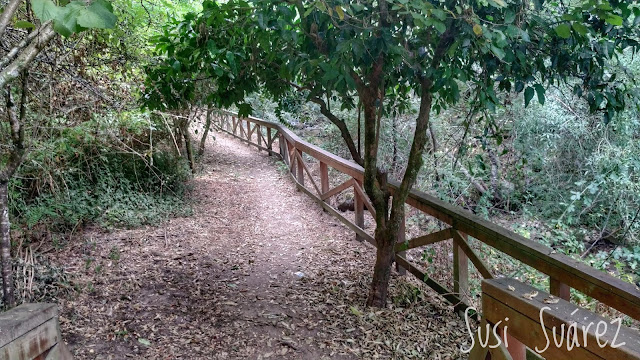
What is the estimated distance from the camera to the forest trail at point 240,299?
3320mm

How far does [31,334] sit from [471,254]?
2931 millimetres

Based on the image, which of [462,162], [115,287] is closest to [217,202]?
[115,287]

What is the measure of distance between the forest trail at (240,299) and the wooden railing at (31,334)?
1.27m

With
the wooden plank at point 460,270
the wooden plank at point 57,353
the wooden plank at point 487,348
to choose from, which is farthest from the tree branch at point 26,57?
the wooden plank at point 460,270

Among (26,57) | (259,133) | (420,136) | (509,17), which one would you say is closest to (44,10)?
(26,57)

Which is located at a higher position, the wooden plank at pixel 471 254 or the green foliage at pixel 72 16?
the green foliage at pixel 72 16

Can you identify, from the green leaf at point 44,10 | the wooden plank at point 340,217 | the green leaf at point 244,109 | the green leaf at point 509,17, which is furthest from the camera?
the wooden plank at point 340,217

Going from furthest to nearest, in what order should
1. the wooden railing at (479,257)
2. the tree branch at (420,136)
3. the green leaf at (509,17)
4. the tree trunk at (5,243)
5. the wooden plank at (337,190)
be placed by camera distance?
1. the wooden plank at (337,190)
2. the tree branch at (420,136)
3. the tree trunk at (5,243)
4. the wooden railing at (479,257)
5. the green leaf at (509,17)

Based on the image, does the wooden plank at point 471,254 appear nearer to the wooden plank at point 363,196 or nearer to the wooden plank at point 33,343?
the wooden plank at point 363,196

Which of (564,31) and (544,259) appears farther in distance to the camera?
(544,259)

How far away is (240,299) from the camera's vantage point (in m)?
4.08

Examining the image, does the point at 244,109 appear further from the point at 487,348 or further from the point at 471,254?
the point at 487,348

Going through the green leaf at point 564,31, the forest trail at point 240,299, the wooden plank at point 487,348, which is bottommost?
the forest trail at point 240,299

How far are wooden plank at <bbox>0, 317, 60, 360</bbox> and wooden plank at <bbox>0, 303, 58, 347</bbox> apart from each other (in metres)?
0.02
